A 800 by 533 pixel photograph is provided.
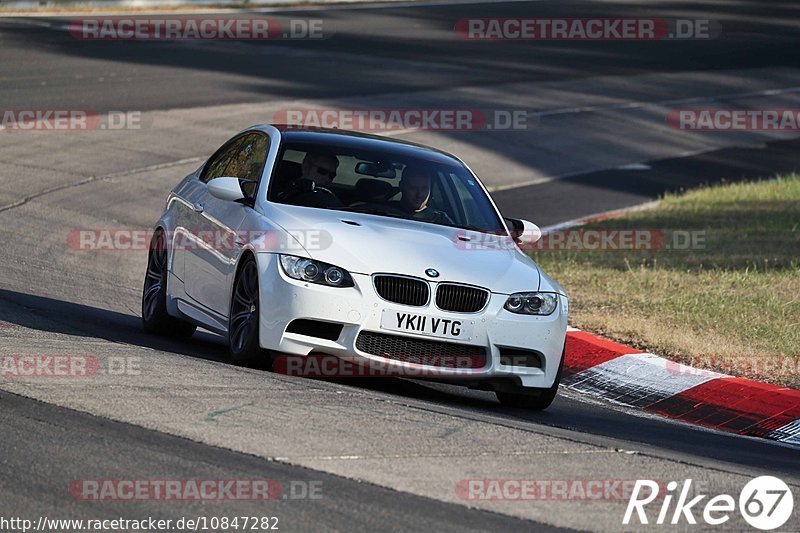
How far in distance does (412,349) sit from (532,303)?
819mm

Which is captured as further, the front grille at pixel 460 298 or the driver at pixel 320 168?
the driver at pixel 320 168

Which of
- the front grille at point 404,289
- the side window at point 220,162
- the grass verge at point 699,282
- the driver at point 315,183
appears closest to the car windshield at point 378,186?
the driver at point 315,183

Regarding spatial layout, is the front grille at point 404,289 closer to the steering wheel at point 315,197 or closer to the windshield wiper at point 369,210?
the windshield wiper at point 369,210

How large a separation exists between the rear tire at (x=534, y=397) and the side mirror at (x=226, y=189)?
6.61 ft

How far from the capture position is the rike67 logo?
6.06m

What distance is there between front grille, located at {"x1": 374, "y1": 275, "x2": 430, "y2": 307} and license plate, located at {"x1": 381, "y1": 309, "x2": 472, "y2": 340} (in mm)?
90

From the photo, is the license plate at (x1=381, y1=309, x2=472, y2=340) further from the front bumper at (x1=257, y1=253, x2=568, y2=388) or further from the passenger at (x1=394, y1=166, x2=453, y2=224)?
the passenger at (x1=394, y1=166, x2=453, y2=224)

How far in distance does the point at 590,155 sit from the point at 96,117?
7.88 m

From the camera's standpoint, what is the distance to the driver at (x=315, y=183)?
9.36 m

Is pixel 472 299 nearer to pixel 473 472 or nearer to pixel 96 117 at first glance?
pixel 473 472

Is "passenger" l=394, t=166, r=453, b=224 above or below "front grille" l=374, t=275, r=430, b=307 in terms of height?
above

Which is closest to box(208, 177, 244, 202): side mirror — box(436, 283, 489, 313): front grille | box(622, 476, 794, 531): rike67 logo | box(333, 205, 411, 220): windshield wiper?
box(333, 205, 411, 220): windshield wiper

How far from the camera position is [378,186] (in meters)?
9.59

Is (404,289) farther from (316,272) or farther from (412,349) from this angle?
(316,272)
